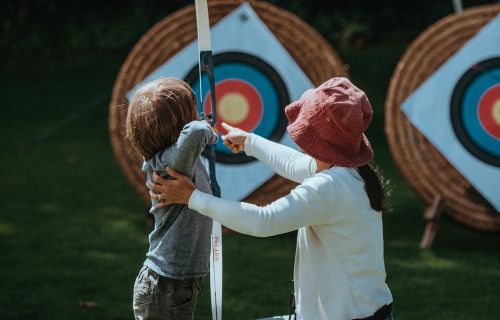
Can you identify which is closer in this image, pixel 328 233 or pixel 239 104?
pixel 328 233

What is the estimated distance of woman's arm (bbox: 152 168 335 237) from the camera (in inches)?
64.2

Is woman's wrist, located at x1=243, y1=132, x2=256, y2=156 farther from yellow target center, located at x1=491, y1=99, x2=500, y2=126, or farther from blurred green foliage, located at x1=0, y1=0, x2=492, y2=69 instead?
blurred green foliage, located at x1=0, y1=0, x2=492, y2=69

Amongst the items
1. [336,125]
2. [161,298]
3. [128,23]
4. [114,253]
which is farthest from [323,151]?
[128,23]

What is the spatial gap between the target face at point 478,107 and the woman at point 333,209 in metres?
2.10

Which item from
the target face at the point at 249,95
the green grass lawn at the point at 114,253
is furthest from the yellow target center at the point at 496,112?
the target face at the point at 249,95

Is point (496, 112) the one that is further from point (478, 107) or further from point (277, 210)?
point (277, 210)

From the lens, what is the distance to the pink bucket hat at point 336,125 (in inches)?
66.2

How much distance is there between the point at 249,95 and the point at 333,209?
2.22 m

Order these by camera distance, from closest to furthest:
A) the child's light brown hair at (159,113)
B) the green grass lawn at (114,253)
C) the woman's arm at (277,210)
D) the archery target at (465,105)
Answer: the woman's arm at (277,210), the child's light brown hair at (159,113), the green grass lawn at (114,253), the archery target at (465,105)

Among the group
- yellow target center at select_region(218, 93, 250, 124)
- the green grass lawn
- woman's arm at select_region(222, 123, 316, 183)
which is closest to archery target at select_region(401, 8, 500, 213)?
the green grass lawn

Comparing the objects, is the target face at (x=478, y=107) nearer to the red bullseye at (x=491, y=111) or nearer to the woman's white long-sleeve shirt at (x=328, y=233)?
the red bullseye at (x=491, y=111)

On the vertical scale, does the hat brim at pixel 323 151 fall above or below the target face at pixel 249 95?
below

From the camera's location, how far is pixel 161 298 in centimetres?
182

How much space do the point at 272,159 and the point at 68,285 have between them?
139 centimetres
